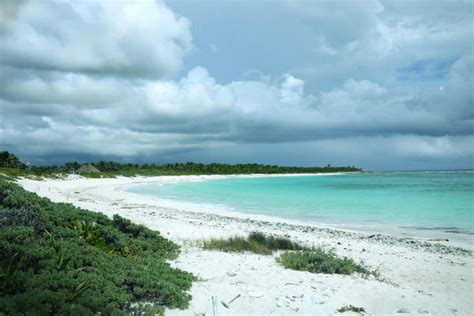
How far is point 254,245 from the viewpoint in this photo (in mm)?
10961

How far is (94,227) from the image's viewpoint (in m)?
9.68

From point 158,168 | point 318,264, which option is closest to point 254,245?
point 318,264

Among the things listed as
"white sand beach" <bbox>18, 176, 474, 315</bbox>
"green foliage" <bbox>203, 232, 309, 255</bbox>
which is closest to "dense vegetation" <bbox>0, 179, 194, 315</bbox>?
"white sand beach" <bbox>18, 176, 474, 315</bbox>

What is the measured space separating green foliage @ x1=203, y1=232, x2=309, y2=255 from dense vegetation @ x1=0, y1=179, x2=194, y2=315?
2.05m

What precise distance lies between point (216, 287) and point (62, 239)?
335 cm

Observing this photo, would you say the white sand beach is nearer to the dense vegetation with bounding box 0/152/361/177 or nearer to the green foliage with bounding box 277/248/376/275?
the green foliage with bounding box 277/248/376/275

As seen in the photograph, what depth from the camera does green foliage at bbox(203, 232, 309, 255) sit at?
424 inches

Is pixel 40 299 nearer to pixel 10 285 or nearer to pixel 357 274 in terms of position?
pixel 10 285

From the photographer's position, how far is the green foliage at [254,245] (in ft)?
35.3

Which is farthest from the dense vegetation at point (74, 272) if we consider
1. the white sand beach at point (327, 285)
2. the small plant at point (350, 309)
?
the small plant at point (350, 309)

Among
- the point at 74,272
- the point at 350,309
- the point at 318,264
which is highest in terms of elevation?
the point at 74,272

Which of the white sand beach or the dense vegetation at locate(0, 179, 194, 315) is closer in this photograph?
the dense vegetation at locate(0, 179, 194, 315)

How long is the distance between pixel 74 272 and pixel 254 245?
5635 mm

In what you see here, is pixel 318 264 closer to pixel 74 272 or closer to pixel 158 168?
pixel 74 272
